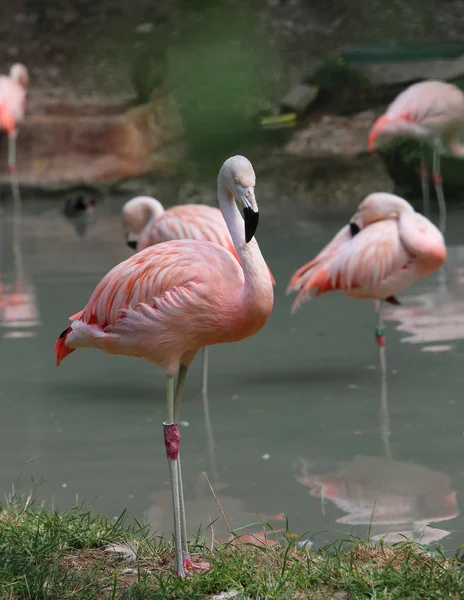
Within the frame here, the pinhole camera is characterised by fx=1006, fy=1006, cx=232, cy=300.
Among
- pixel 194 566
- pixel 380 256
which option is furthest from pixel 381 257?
pixel 194 566

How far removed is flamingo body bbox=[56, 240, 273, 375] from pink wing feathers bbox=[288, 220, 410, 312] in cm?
186

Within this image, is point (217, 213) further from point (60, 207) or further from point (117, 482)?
point (60, 207)

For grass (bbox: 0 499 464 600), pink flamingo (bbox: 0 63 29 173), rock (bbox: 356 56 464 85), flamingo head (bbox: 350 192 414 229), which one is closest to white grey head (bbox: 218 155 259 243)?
grass (bbox: 0 499 464 600)

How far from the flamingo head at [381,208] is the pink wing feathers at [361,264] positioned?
5 cm

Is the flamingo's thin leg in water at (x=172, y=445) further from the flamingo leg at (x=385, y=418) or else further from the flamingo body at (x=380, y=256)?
the flamingo body at (x=380, y=256)

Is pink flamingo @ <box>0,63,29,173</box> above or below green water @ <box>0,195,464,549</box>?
above

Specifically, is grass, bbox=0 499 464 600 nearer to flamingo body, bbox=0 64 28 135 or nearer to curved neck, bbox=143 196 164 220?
curved neck, bbox=143 196 164 220

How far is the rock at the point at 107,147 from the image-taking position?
40.4 feet

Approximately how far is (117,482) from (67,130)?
9.66 meters

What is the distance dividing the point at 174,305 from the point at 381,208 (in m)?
2.32

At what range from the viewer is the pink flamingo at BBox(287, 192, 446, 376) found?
4.38 m

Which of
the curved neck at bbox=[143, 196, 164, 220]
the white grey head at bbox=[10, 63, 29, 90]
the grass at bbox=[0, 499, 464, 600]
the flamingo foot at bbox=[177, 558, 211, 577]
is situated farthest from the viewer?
the white grey head at bbox=[10, 63, 29, 90]

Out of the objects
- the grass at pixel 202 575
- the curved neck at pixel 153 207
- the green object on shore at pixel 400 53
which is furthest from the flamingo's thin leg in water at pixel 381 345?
the green object on shore at pixel 400 53

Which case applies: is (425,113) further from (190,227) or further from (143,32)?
(143,32)
